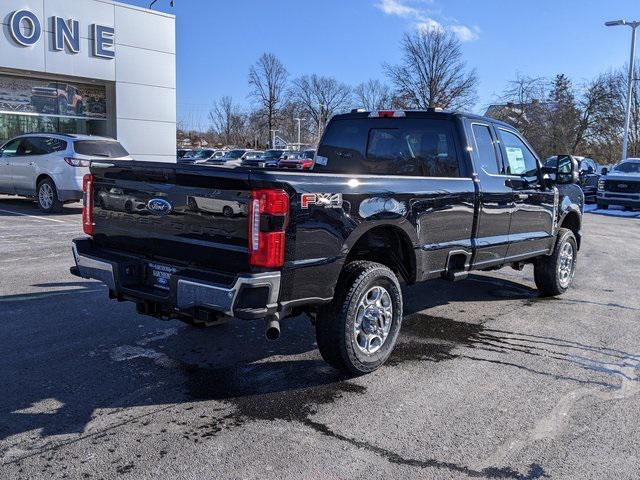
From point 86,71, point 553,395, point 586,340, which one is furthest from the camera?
point 86,71

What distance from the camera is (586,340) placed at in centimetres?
566

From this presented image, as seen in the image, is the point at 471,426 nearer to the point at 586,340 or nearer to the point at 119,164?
the point at 586,340

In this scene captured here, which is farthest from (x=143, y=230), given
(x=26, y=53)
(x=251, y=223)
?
(x=26, y=53)

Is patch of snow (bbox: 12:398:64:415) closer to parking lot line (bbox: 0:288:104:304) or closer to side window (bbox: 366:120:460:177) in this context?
parking lot line (bbox: 0:288:104:304)

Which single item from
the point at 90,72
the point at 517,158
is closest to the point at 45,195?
the point at 90,72

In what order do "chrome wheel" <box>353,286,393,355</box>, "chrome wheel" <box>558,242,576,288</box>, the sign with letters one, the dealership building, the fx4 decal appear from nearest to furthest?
1. the fx4 decal
2. "chrome wheel" <box>353,286,393,355</box>
3. "chrome wheel" <box>558,242,576,288</box>
4. the sign with letters one
5. the dealership building

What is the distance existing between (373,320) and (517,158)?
303cm

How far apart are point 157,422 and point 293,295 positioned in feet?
3.72

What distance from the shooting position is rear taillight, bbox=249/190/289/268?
3.69m

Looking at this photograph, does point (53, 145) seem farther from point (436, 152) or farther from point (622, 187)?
point (622, 187)

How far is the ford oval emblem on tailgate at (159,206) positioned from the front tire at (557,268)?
15.7ft

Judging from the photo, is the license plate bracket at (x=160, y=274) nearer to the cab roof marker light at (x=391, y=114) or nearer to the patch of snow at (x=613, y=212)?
the cab roof marker light at (x=391, y=114)

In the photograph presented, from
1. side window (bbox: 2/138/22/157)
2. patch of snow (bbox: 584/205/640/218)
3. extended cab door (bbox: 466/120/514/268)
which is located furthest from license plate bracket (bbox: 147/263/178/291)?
patch of snow (bbox: 584/205/640/218)

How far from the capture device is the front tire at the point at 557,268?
23.9 feet
